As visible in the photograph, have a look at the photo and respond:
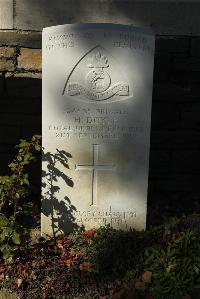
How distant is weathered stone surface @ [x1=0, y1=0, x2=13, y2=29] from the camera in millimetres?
4191

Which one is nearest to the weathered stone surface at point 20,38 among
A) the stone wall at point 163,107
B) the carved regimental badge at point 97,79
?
the stone wall at point 163,107

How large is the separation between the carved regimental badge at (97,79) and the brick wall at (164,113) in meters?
0.97

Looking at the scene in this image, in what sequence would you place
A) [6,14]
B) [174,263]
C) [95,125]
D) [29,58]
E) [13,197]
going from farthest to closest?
[29,58], [6,14], [95,125], [13,197], [174,263]

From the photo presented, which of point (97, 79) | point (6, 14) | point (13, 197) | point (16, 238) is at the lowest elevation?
point (16, 238)

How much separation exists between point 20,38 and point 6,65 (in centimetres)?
27

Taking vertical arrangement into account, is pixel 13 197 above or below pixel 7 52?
below

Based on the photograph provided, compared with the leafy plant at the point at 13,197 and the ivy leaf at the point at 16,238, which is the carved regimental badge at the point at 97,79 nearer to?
the leafy plant at the point at 13,197

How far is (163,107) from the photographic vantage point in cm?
454

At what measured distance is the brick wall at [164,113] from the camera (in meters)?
4.33

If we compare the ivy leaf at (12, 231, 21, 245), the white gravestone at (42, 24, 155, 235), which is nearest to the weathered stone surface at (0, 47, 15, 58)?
the white gravestone at (42, 24, 155, 235)

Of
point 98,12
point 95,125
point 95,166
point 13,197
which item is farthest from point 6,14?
point 13,197

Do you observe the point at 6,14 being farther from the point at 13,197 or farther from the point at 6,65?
the point at 13,197

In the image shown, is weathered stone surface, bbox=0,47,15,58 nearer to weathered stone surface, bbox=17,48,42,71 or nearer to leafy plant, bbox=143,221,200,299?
weathered stone surface, bbox=17,48,42,71

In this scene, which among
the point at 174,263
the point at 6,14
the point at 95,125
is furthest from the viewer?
the point at 6,14
